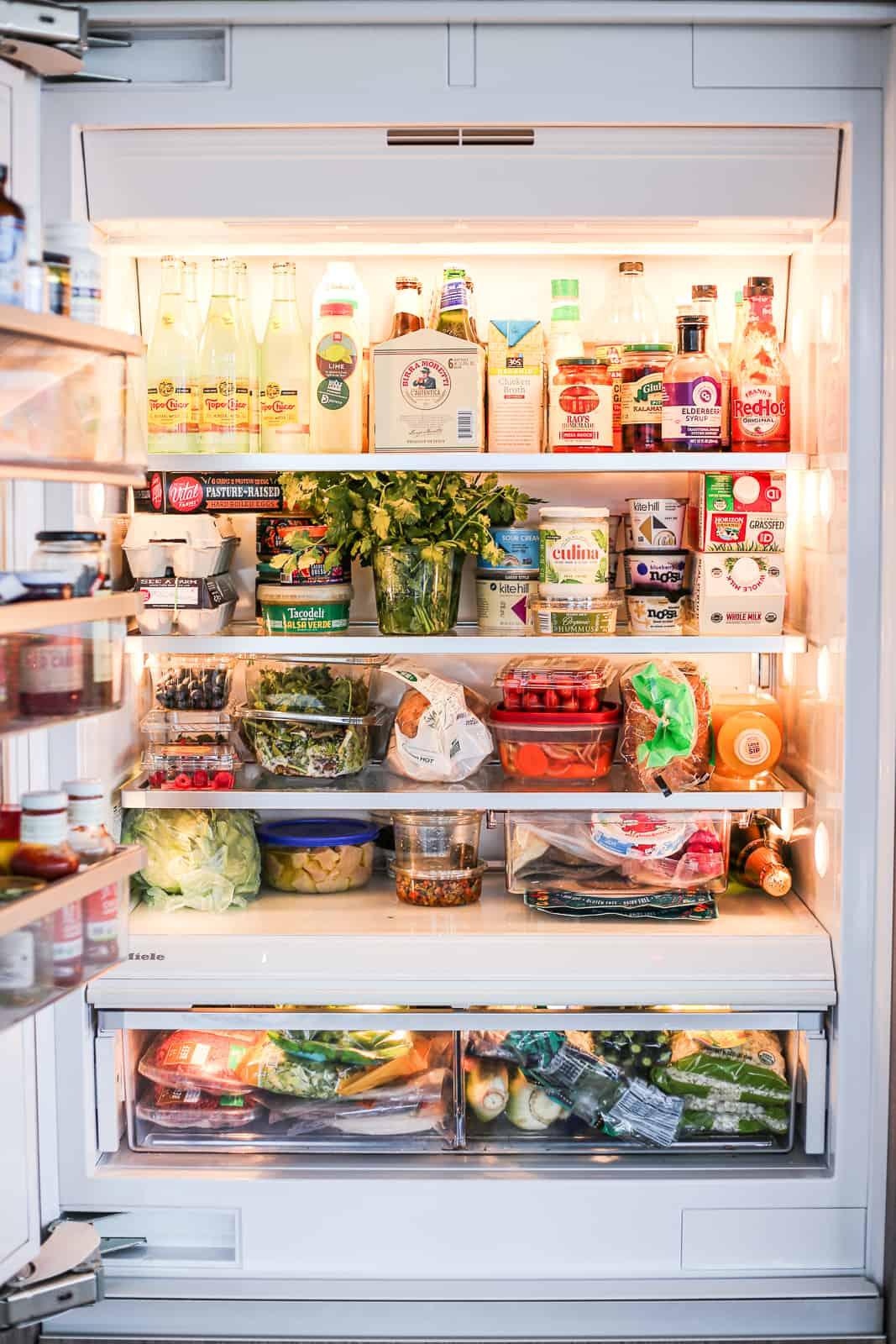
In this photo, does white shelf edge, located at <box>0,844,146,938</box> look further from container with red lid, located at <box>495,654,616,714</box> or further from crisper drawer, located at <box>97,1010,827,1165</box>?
container with red lid, located at <box>495,654,616,714</box>

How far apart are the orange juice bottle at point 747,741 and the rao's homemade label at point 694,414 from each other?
0.49 meters

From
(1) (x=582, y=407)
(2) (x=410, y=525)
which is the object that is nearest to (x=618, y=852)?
(2) (x=410, y=525)

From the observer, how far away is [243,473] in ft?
8.45

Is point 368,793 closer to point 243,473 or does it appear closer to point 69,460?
point 243,473

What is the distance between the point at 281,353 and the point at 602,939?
120 centimetres

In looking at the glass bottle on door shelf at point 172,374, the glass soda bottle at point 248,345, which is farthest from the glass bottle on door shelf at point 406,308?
the glass bottle on door shelf at point 172,374

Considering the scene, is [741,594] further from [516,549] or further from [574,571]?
[516,549]

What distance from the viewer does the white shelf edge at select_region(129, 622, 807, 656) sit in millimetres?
2385

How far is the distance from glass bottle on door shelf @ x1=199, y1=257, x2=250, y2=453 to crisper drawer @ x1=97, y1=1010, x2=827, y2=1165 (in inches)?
41.5

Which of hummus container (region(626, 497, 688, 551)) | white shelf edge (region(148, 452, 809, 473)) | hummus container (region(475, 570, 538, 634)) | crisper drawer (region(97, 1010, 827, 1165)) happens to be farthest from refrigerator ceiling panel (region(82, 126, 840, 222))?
crisper drawer (region(97, 1010, 827, 1165))

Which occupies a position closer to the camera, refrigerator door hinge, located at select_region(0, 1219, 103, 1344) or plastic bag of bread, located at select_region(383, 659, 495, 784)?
refrigerator door hinge, located at select_region(0, 1219, 103, 1344)

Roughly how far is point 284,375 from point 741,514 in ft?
2.82

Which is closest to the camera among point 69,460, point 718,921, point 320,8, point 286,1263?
point 69,460

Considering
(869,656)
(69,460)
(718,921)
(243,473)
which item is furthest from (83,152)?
(718,921)
